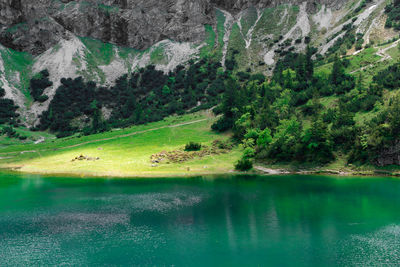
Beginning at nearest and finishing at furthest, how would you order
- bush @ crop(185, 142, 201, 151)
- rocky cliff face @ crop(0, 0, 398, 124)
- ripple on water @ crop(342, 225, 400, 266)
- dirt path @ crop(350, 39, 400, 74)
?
ripple on water @ crop(342, 225, 400, 266) → bush @ crop(185, 142, 201, 151) → dirt path @ crop(350, 39, 400, 74) → rocky cliff face @ crop(0, 0, 398, 124)

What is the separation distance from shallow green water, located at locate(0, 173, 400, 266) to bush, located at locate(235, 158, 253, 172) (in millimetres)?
11949

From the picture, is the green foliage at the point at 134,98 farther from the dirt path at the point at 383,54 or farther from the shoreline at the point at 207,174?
the dirt path at the point at 383,54

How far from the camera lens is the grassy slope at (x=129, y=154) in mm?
80062

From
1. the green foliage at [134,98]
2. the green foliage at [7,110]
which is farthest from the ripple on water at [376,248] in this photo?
the green foliage at [7,110]

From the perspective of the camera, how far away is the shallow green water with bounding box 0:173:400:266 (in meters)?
33.2

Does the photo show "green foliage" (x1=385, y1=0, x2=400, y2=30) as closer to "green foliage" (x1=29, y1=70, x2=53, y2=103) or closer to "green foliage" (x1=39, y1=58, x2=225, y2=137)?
"green foliage" (x1=39, y1=58, x2=225, y2=137)

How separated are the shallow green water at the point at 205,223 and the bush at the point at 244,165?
1195 centimetres

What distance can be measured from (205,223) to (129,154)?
55.3 metres

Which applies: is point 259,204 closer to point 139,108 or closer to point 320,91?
point 320,91

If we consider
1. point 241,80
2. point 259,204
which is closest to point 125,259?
point 259,204

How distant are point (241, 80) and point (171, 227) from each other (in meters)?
129

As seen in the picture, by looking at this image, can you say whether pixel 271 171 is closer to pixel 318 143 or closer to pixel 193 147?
pixel 318 143

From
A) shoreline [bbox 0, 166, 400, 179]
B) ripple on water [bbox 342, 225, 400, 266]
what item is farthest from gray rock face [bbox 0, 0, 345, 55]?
ripple on water [bbox 342, 225, 400, 266]

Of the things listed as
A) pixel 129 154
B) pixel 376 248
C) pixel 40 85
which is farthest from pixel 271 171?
pixel 40 85
